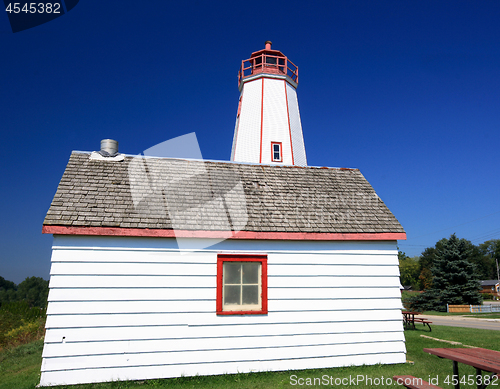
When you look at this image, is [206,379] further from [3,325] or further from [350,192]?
[3,325]

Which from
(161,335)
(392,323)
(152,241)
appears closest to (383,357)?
(392,323)

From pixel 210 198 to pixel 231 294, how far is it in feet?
7.37

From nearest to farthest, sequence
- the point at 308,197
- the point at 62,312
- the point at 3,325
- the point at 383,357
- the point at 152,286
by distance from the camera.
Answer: the point at 62,312, the point at 152,286, the point at 383,357, the point at 308,197, the point at 3,325

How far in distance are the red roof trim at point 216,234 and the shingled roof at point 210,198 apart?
8 centimetres

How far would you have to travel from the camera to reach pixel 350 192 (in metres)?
8.97

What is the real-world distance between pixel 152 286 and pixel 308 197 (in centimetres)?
428

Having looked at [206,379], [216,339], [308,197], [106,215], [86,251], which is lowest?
[206,379]

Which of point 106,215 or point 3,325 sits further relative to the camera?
point 3,325

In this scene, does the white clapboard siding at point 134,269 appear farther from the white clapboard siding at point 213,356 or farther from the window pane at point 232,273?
the white clapboard siding at point 213,356

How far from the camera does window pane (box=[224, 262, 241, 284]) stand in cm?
716

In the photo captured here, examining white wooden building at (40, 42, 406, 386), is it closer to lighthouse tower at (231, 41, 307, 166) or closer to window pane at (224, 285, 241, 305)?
window pane at (224, 285, 241, 305)

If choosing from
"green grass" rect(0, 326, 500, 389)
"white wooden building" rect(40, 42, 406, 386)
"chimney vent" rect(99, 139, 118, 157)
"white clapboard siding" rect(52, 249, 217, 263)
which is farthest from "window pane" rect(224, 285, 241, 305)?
"chimney vent" rect(99, 139, 118, 157)

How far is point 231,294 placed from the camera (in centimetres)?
709

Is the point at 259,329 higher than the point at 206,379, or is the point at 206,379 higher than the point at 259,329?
the point at 259,329
